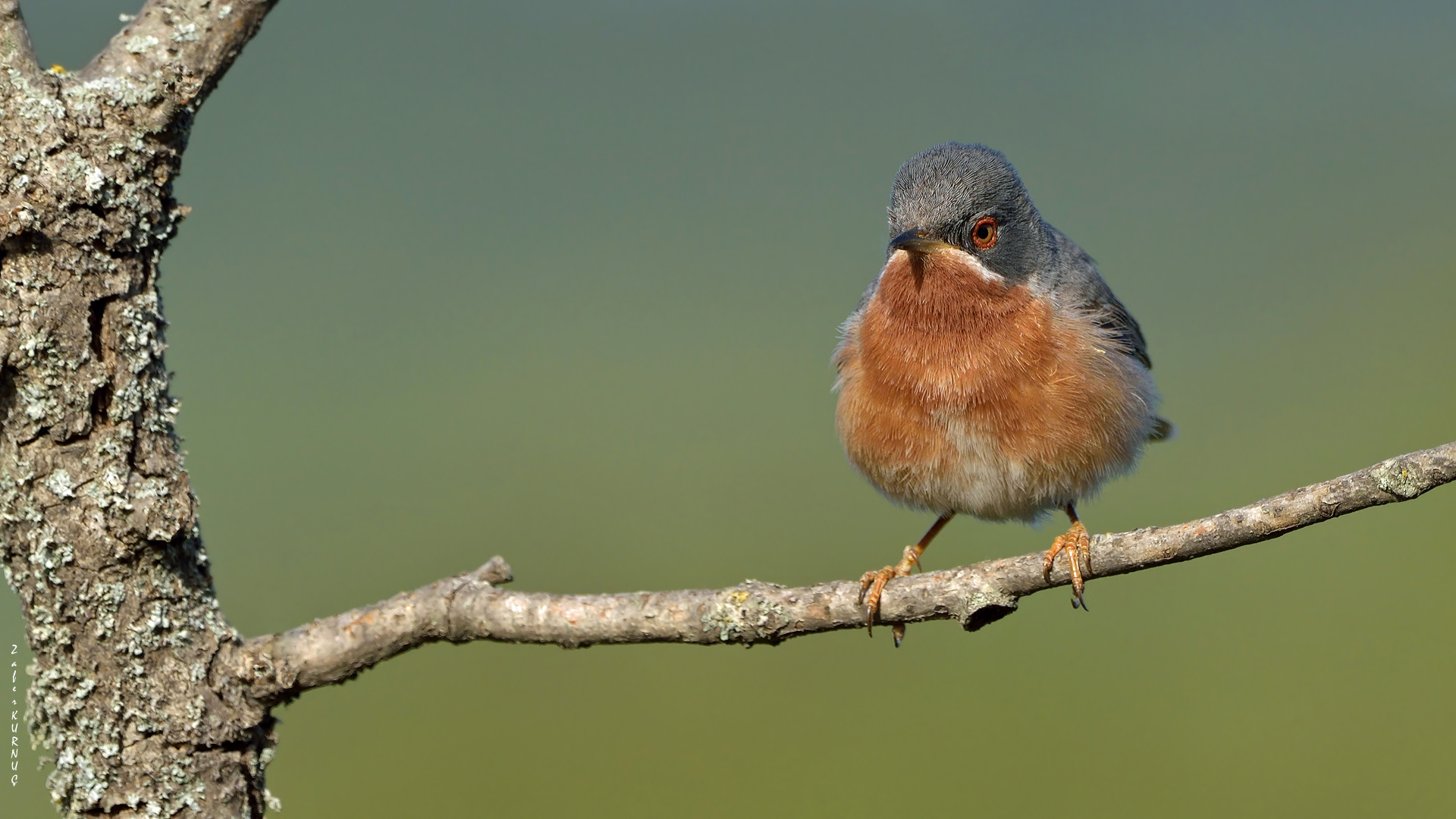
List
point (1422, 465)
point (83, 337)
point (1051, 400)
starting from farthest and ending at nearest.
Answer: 1. point (1051, 400)
2. point (83, 337)
3. point (1422, 465)

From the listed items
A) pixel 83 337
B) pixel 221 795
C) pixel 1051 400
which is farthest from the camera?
pixel 1051 400

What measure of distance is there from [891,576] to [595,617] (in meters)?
1.94

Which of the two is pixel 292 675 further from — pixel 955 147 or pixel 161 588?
pixel 955 147

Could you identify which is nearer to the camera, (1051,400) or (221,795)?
(221,795)

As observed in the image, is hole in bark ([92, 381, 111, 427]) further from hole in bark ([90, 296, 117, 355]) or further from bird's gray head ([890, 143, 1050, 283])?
bird's gray head ([890, 143, 1050, 283])

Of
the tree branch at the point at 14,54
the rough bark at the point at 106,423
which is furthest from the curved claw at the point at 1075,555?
the tree branch at the point at 14,54

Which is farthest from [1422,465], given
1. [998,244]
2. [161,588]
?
[161,588]

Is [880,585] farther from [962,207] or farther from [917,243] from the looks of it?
[962,207]

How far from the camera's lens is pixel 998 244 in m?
4.98

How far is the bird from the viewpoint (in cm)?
476

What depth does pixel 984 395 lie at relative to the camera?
4.75 meters

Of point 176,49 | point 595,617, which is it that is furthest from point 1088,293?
point 176,49

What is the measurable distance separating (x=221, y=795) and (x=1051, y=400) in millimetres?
3579

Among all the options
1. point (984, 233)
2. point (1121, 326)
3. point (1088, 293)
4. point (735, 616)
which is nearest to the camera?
point (735, 616)
